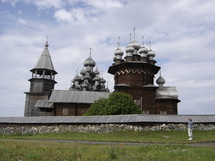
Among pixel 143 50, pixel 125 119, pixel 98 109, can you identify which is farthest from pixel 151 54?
pixel 125 119

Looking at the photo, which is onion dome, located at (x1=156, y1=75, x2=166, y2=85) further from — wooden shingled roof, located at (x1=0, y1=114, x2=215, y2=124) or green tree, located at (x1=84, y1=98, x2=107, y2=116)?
wooden shingled roof, located at (x1=0, y1=114, x2=215, y2=124)

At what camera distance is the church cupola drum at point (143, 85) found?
3132 cm

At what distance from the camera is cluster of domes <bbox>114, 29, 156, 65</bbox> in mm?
33031

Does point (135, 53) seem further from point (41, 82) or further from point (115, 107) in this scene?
point (41, 82)

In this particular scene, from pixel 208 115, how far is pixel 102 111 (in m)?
10.9

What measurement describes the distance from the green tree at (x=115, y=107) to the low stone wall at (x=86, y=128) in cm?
671

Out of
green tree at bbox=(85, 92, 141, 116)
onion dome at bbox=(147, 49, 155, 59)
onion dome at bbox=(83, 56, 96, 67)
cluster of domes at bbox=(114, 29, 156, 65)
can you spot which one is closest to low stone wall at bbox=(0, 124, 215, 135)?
green tree at bbox=(85, 92, 141, 116)

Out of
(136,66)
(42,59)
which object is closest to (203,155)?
(136,66)

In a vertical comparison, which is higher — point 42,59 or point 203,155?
point 42,59

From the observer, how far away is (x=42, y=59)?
39.2 m

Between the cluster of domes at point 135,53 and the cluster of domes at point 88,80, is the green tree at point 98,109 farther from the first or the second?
the cluster of domes at point 88,80

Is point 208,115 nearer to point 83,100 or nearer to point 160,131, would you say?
point 160,131

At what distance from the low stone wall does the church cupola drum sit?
13247mm

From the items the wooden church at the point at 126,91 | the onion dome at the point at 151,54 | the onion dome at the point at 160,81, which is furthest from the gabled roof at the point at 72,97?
the onion dome at the point at 151,54
